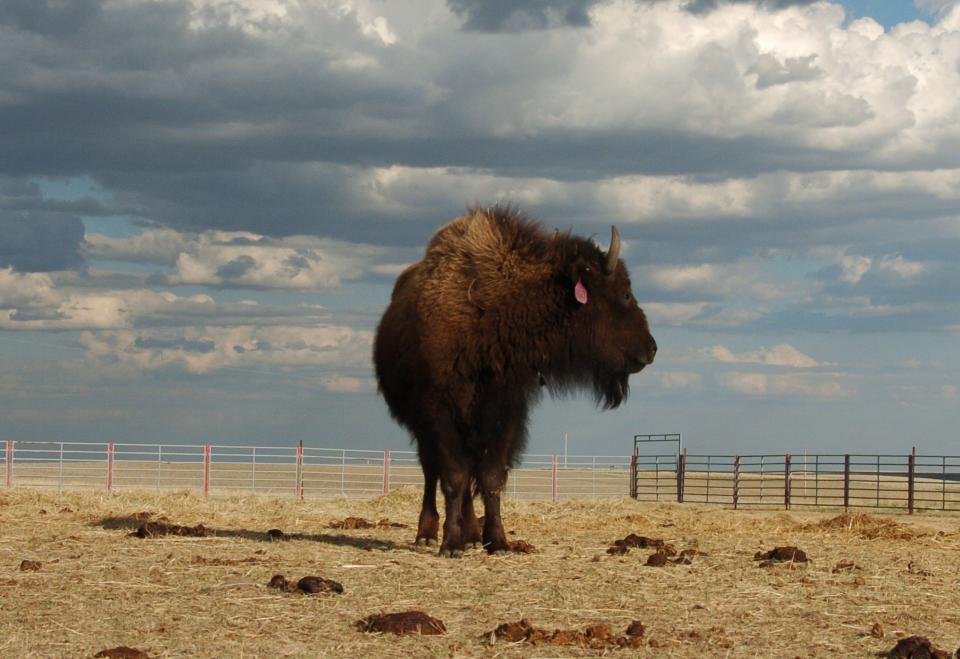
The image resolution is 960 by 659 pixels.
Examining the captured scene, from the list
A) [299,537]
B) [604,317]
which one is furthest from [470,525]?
[604,317]

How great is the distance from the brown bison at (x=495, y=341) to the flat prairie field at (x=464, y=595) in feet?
3.14

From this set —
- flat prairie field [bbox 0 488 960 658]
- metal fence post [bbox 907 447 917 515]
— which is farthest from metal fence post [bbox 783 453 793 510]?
flat prairie field [bbox 0 488 960 658]

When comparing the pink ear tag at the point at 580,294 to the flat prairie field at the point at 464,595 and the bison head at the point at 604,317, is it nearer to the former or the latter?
the bison head at the point at 604,317

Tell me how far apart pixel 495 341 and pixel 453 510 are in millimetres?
1601

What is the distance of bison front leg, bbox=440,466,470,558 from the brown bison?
1cm

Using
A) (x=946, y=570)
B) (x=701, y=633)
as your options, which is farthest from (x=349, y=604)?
(x=946, y=570)

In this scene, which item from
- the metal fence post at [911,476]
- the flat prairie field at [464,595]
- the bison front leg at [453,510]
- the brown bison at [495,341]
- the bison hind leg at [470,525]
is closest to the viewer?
the flat prairie field at [464,595]

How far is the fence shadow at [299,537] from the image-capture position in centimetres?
1217

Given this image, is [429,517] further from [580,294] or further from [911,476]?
[911,476]

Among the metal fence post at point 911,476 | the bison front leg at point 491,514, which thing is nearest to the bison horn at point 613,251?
the bison front leg at point 491,514

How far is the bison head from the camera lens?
38.2 ft

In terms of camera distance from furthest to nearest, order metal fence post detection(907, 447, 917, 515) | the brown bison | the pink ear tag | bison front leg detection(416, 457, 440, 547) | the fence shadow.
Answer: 1. metal fence post detection(907, 447, 917, 515)
2. bison front leg detection(416, 457, 440, 547)
3. the fence shadow
4. the pink ear tag
5. the brown bison

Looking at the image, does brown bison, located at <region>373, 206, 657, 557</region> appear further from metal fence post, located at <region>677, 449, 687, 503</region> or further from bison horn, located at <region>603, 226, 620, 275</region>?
metal fence post, located at <region>677, 449, 687, 503</region>

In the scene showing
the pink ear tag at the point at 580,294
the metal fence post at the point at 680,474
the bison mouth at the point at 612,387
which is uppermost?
the pink ear tag at the point at 580,294
